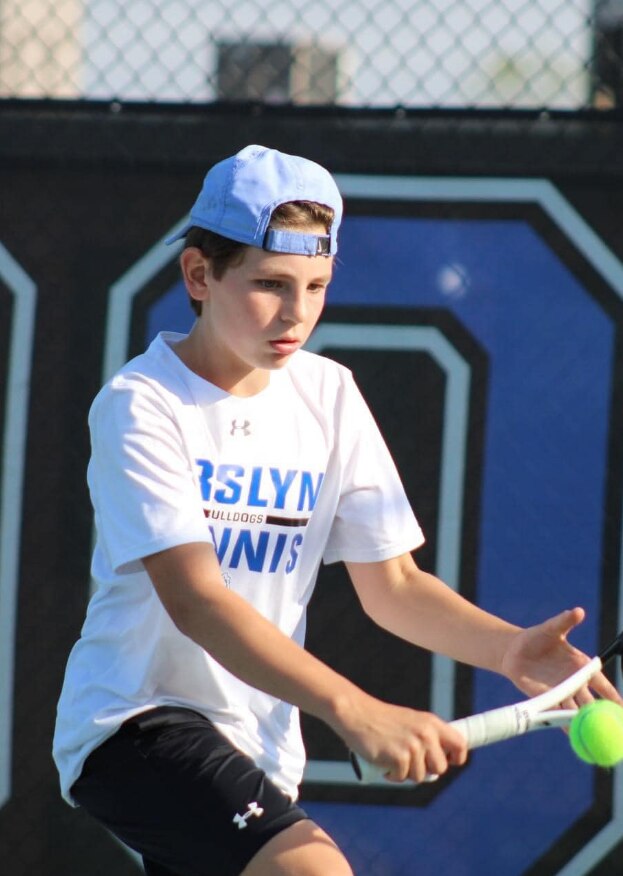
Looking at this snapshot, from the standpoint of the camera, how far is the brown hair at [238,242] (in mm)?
2275

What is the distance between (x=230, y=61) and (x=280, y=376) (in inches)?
64.3

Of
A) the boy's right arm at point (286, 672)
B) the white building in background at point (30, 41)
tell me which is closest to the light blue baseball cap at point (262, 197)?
the boy's right arm at point (286, 672)

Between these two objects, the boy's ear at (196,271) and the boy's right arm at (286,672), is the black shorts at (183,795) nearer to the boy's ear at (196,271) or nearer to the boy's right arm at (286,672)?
the boy's right arm at (286,672)

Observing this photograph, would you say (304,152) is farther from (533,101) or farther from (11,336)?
(11,336)

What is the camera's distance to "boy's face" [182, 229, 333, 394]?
7.35 ft

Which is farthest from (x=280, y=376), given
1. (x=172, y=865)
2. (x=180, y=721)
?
(x=172, y=865)

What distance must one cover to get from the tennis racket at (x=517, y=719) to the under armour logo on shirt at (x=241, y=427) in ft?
1.97

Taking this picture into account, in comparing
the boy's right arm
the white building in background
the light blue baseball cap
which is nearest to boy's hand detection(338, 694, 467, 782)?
the boy's right arm

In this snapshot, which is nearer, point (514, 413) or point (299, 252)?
point (299, 252)

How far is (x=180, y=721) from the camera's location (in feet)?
7.39

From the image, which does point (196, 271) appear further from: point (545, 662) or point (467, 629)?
point (545, 662)

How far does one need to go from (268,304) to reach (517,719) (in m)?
0.73

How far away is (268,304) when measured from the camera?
88.7 inches

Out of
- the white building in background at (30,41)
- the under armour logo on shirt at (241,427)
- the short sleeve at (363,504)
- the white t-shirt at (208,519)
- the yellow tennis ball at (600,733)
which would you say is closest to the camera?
the yellow tennis ball at (600,733)
